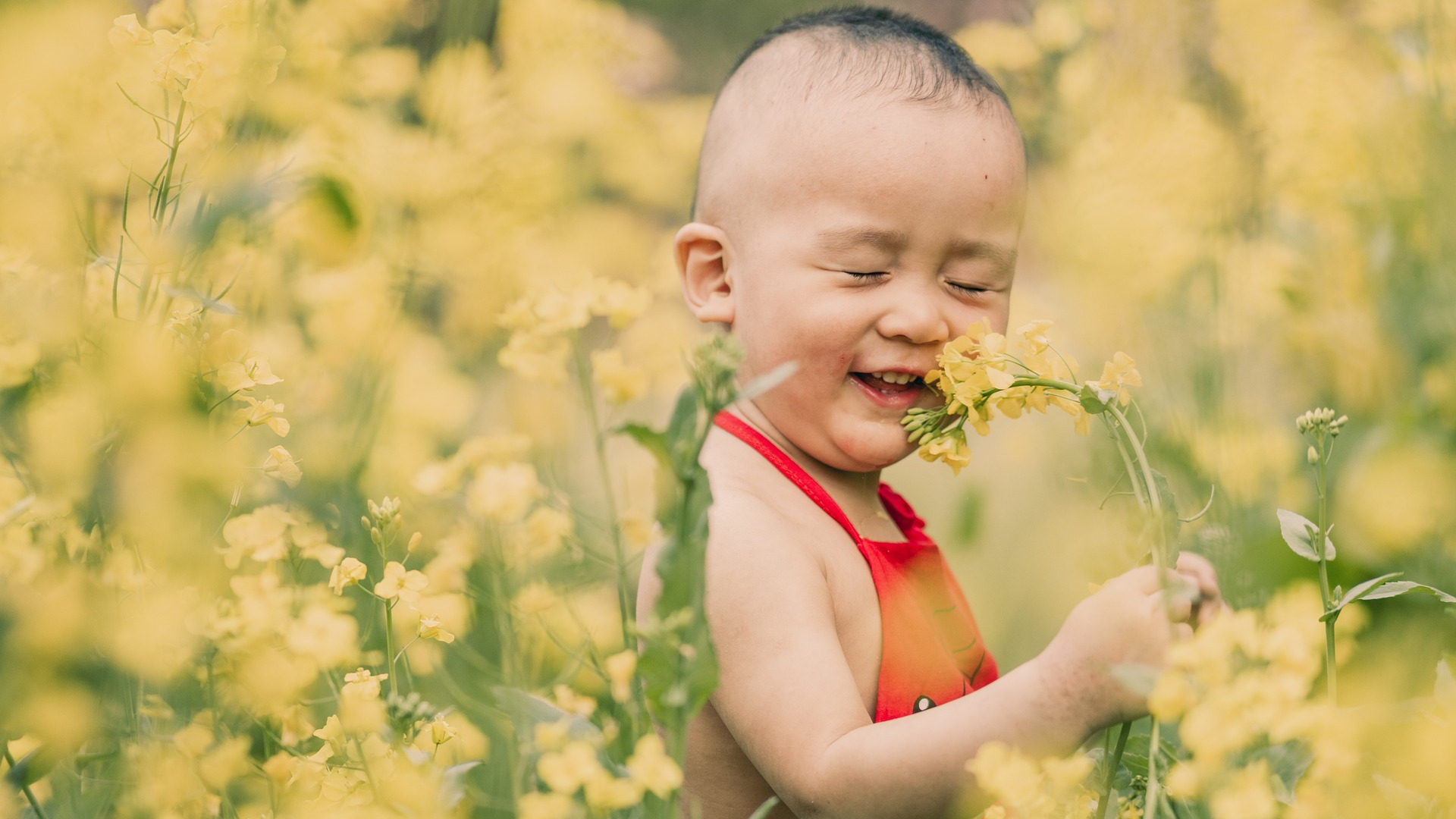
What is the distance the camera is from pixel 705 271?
5.24 feet

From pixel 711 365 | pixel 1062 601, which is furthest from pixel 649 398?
pixel 711 365

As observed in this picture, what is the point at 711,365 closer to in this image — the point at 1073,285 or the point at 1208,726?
the point at 1208,726

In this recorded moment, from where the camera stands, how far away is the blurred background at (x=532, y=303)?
1.11m

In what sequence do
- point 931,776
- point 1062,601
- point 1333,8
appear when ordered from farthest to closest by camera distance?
point 1333,8 → point 1062,601 → point 931,776

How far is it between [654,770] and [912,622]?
0.69m

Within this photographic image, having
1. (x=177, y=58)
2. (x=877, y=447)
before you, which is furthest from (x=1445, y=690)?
(x=177, y=58)

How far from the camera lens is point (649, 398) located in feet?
12.5

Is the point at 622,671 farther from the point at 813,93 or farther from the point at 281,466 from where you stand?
the point at 813,93

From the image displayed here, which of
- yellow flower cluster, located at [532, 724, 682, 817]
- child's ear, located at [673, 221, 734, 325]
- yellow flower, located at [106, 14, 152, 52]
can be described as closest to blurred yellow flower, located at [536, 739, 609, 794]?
yellow flower cluster, located at [532, 724, 682, 817]

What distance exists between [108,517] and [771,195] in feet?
2.59

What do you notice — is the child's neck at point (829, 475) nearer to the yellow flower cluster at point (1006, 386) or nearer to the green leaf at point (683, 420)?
the yellow flower cluster at point (1006, 386)

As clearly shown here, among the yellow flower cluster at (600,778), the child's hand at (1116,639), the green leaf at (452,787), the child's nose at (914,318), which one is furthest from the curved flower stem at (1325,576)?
the green leaf at (452,787)

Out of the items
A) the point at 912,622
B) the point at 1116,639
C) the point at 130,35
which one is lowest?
the point at 912,622

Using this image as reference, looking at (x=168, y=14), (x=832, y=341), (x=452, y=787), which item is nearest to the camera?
(x=452, y=787)
